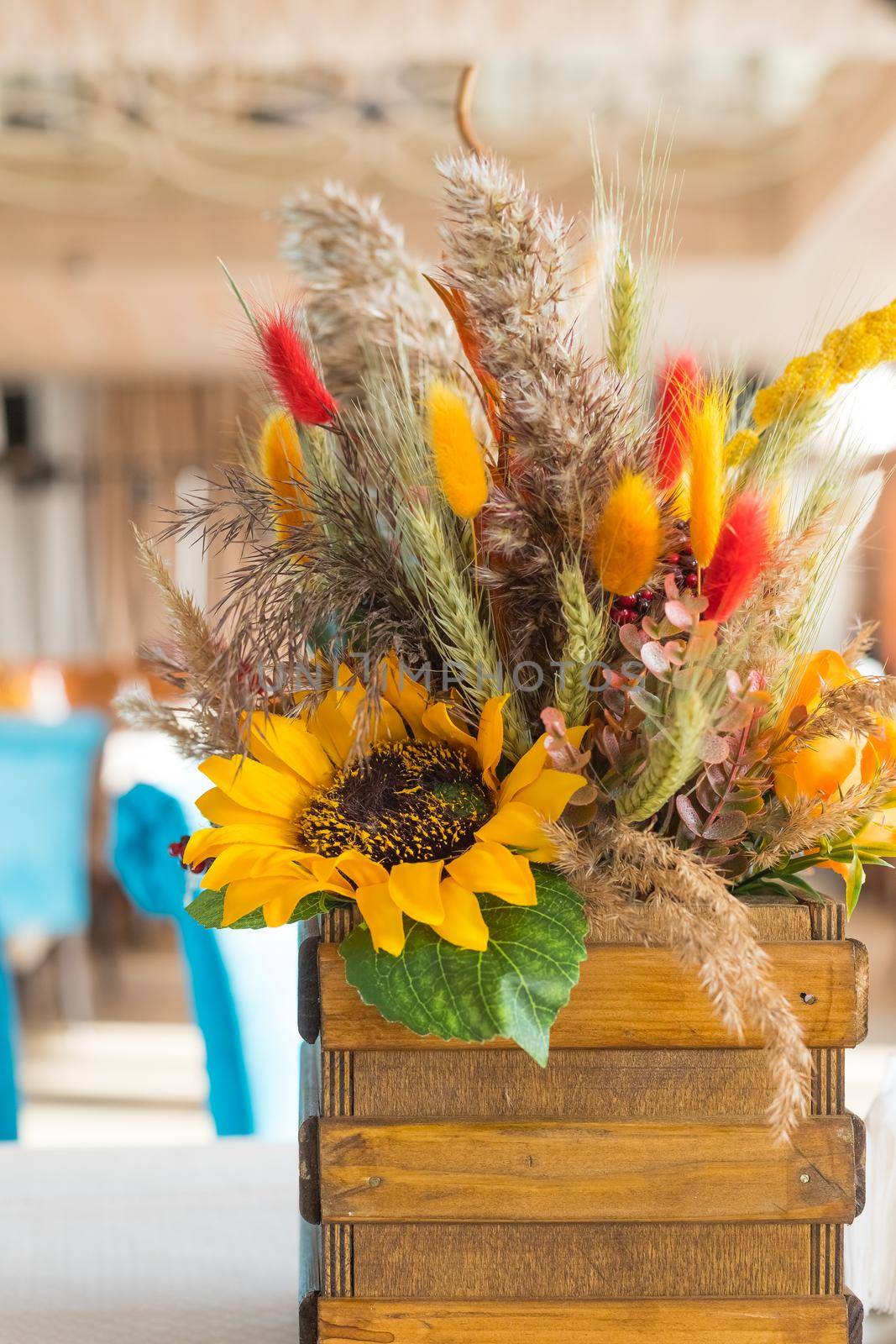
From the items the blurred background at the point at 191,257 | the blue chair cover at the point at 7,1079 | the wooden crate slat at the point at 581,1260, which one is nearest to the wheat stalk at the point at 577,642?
the wooden crate slat at the point at 581,1260

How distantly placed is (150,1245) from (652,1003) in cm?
39

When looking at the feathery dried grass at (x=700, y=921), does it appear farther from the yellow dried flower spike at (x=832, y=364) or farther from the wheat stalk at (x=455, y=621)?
the yellow dried flower spike at (x=832, y=364)

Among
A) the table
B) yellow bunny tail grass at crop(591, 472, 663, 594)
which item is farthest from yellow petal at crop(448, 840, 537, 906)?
the table

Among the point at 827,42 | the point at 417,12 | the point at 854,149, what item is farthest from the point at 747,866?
the point at 854,149

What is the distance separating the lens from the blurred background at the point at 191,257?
6.83ft

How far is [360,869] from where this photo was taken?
409mm

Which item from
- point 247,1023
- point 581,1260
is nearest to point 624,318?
point 581,1260

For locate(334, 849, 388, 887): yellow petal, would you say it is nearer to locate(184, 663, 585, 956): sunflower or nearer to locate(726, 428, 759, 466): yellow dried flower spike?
locate(184, 663, 585, 956): sunflower

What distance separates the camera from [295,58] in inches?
90.4

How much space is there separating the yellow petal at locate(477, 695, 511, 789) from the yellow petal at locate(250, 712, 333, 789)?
0.22ft

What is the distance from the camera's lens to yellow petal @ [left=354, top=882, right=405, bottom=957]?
0.40 m

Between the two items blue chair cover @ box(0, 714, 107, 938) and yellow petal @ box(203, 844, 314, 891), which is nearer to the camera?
yellow petal @ box(203, 844, 314, 891)

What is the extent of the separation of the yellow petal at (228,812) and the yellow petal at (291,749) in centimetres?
2

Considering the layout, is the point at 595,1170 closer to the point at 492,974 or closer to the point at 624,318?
the point at 492,974
